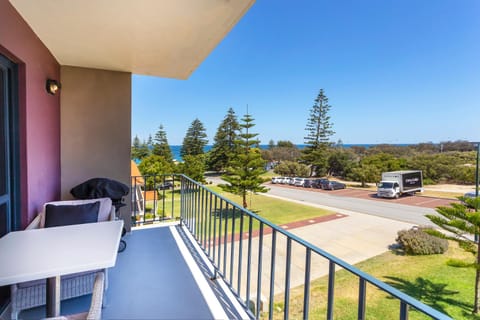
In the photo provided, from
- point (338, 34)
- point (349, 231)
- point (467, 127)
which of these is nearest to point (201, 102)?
point (338, 34)

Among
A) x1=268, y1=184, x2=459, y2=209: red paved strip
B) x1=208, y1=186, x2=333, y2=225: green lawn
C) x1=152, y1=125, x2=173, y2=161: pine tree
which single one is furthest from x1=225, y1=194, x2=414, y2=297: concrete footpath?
x1=152, y1=125, x2=173, y2=161: pine tree

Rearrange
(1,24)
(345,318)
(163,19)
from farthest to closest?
(345,318), (163,19), (1,24)

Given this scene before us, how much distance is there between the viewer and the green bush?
8.12m

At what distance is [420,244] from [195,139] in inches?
864

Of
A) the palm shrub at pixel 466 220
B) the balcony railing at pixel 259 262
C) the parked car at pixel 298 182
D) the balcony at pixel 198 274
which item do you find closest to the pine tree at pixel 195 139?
the parked car at pixel 298 182

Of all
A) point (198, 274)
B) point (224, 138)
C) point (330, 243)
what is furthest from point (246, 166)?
point (198, 274)

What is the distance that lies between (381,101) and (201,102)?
20916mm

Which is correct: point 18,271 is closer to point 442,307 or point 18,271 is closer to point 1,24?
point 1,24

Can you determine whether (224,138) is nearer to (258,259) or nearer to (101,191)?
(101,191)

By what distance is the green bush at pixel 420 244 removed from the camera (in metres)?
8.12

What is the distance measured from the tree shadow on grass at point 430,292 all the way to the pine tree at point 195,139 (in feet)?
72.4

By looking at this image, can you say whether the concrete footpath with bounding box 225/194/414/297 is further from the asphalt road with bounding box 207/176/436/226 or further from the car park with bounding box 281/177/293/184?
the car park with bounding box 281/177/293/184

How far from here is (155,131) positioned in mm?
25062

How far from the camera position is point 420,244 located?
815 centimetres
